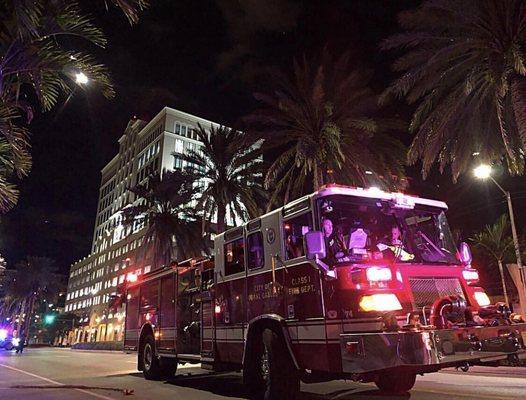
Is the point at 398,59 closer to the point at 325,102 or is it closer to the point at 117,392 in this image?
the point at 325,102

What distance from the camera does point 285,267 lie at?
7.50 metres

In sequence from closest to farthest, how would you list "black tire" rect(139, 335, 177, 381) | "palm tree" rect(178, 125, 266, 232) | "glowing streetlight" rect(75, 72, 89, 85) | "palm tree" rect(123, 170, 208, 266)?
"glowing streetlight" rect(75, 72, 89, 85) < "black tire" rect(139, 335, 177, 381) < "palm tree" rect(178, 125, 266, 232) < "palm tree" rect(123, 170, 208, 266)

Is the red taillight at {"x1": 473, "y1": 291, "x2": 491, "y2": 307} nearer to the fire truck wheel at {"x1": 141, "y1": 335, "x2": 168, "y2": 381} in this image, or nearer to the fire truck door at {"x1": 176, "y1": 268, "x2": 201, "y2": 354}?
the fire truck door at {"x1": 176, "y1": 268, "x2": 201, "y2": 354}

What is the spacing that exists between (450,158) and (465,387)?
36.8ft

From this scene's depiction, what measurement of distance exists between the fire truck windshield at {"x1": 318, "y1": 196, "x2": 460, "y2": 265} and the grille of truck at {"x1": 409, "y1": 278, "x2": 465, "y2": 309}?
383 mm

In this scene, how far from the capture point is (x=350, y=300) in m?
6.30

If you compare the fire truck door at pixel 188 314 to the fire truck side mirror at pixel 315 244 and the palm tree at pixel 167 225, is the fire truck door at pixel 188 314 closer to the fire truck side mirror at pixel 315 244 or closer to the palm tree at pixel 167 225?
the fire truck side mirror at pixel 315 244

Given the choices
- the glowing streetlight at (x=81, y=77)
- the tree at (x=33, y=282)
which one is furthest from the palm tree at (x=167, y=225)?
the tree at (x=33, y=282)

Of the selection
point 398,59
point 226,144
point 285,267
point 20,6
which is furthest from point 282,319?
point 226,144

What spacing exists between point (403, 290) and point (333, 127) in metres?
13.4

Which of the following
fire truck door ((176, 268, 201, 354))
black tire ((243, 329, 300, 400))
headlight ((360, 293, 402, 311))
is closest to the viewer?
headlight ((360, 293, 402, 311))

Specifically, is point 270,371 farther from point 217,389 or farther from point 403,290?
point 217,389

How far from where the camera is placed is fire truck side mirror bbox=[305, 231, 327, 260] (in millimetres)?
6336

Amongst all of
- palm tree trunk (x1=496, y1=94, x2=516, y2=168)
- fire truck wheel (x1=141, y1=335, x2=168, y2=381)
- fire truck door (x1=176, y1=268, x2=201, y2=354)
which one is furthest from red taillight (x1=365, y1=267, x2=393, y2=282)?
palm tree trunk (x1=496, y1=94, x2=516, y2=168)
